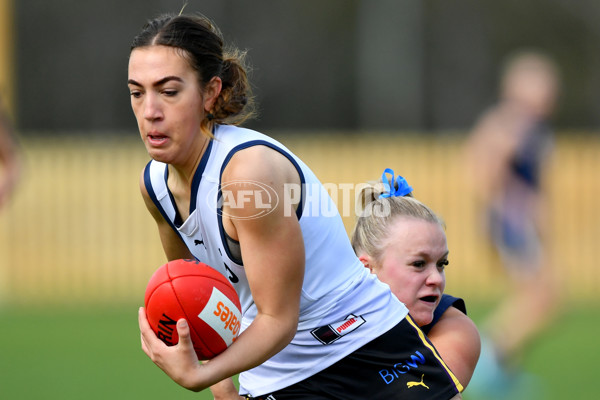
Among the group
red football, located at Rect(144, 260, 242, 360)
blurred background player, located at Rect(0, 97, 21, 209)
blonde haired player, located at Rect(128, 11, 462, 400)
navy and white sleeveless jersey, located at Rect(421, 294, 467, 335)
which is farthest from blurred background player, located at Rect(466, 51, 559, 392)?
red football, located at Rect(144, 260, 242, 360)

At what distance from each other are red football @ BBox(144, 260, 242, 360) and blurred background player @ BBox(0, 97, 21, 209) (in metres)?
3.85

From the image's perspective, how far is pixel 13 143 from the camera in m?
7.32

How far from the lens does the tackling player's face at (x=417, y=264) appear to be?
4.22 metres

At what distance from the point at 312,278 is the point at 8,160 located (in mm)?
4108

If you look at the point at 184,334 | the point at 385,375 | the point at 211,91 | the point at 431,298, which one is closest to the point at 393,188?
the point at 431,298

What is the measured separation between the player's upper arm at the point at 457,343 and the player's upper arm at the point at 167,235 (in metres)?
1.14

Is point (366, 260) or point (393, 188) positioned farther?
point (393, 188)

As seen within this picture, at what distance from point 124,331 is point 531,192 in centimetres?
478

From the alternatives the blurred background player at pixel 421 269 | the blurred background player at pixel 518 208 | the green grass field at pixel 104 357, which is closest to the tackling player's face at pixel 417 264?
the blurred background player at pixel 421 269

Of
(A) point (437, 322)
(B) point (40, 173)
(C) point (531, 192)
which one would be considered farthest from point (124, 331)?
(A) point (437, 322)

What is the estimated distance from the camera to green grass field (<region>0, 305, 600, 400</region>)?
7.89 metres

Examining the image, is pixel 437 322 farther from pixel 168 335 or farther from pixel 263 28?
pixel 263 28

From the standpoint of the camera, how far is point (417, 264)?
4.25m

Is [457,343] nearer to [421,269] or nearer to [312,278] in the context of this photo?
[421,269]
